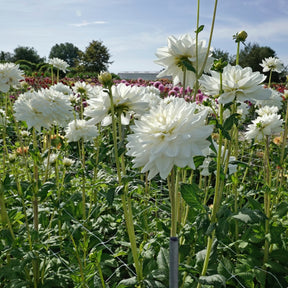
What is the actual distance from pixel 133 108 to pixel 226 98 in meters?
0.36

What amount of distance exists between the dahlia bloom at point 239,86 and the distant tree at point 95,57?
26.2 metres

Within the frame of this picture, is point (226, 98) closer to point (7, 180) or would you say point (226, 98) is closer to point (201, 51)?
point (201, 51)

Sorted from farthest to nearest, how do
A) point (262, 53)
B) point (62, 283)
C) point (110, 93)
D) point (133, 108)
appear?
point (262, 53), point (62, 283), point (133, 108), point (110, 93)

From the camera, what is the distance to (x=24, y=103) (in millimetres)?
Answer: 1812

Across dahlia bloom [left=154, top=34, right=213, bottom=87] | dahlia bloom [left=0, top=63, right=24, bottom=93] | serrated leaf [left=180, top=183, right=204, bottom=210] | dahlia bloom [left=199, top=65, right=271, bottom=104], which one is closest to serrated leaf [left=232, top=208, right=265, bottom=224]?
serrated leaf [left=180, top=183, right=204, bottom=210]

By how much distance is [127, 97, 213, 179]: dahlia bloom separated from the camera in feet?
3.00

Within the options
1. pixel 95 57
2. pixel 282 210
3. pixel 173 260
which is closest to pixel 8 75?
pixel 173 260

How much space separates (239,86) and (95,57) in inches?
1066

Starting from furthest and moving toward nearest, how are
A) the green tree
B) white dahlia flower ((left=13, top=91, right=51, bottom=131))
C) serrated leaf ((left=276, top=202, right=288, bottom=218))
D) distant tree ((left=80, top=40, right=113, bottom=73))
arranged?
distant tree ((left=80, top=40, right=113, bottom=73)) → the green tree → serrated leaf ((left=276, top=202, right=288, bottom=218)) → white dahlia flower ((left=13, top=91, right=51, bottom=131))

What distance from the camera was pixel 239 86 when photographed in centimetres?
113

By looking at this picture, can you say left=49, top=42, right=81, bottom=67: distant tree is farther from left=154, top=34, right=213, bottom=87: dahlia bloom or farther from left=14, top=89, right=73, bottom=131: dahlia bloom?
left=154, top=34, right=213, bottom=87: dahlia bloom

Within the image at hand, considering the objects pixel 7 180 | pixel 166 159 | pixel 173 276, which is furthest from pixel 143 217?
pixel 166 159

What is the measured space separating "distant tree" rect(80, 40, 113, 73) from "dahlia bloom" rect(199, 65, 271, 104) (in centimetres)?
2619

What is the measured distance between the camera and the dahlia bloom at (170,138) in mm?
916
